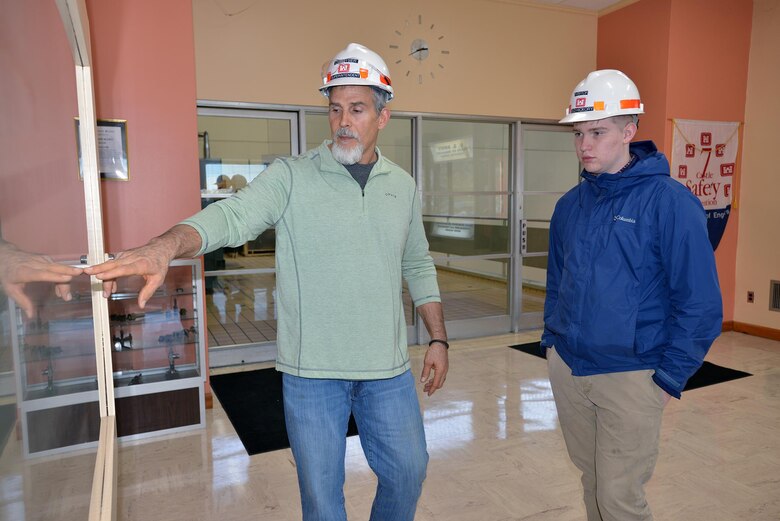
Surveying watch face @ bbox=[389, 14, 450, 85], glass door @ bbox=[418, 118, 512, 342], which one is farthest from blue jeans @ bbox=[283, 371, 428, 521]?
watch face @ bbox=[389, 14, 450, 85]

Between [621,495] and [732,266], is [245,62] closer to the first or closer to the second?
[621,495]

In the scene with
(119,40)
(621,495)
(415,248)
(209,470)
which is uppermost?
(119,40)

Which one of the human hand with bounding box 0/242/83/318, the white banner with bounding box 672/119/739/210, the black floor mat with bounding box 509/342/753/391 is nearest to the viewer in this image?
the human hand with bounding box 0/242/83/318

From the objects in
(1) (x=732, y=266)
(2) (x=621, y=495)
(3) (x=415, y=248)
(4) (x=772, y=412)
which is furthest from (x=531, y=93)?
(2) (x=621, y=495)

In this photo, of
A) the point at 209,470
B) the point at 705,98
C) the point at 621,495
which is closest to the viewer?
the point at 621,495

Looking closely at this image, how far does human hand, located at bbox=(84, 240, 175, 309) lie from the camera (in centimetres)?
93

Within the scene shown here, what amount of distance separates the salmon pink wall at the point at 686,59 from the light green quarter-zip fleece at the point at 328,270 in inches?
187

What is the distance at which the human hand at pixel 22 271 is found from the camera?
0.49 meters

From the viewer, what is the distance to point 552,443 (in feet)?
10.8

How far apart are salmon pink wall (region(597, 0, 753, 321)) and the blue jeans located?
4828 mm

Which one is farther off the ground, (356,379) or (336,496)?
(356,379)

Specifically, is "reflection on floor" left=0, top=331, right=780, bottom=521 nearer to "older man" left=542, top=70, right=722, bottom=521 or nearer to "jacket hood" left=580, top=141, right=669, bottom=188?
"older man" left=542, top=70, right=722, bottom=521

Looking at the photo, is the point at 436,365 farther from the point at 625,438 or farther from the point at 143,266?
the point at 143,266

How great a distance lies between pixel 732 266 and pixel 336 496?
574 centimetres
